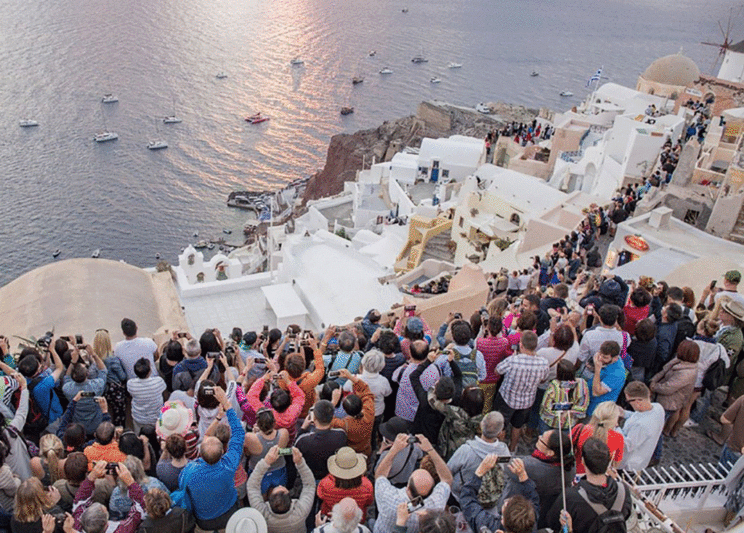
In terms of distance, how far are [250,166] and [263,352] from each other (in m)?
61.9

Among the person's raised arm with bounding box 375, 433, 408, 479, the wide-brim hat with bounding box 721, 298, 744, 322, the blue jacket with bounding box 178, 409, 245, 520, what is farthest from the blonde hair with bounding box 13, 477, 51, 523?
the wide-brim hat with bounding box 721, 298, 744, 322

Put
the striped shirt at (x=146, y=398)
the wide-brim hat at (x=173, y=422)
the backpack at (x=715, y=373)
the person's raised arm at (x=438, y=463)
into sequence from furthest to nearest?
the backpack at (x=715, y=373) < the striped shirt at (x=146, y=398) < the wide-brim hat at (x=173, y=422) < the person's raised arm at (x=438, y=463)

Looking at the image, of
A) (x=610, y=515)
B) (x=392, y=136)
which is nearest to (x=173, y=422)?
(x=610, y=515)

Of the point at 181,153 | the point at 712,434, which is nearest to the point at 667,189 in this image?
the point at 712,434

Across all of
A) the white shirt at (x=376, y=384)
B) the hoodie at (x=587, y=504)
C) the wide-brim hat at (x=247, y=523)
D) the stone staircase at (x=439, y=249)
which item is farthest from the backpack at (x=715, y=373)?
the stone staircase at (x=439, y=249)

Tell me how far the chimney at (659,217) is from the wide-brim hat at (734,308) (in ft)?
32.9

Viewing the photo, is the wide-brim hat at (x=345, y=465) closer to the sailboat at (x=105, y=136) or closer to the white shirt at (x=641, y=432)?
the white shirt at (x=641, y=432)

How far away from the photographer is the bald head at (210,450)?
5.83m

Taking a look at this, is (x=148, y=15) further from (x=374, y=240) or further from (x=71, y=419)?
(x=71, y=419)

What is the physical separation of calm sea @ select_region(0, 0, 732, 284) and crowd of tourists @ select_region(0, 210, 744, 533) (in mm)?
46936

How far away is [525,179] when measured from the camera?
32281 mm

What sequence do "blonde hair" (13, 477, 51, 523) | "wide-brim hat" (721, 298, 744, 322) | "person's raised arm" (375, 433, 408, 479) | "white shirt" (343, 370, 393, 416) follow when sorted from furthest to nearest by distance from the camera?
"wide-brim hat" (721, 298, 744, 322)
"white shirt" (343, 370, 393, 416)
"person's raised arm" (375, 433, 408, 479)
"blonde hair" (13, 477, 51, 523)

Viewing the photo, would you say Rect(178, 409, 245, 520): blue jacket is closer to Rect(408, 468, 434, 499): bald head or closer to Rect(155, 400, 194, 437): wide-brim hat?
Rect(155, 400, 194, 437): wide-brim hat

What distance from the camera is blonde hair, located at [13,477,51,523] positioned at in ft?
17.6
